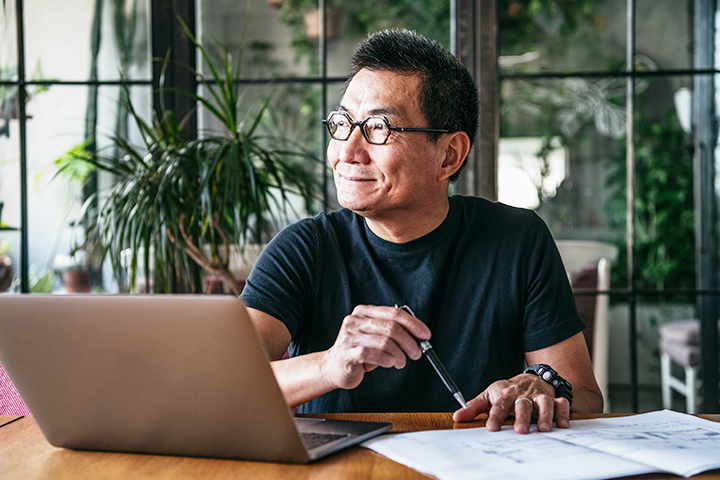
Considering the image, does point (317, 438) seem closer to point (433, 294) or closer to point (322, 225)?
point (433, 294)

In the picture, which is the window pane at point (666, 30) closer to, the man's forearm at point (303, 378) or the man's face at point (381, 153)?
the man's face at point (381, 153)

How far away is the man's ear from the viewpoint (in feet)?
4.81

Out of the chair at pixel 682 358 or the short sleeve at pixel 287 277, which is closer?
the short sleeve at pixel 287 277

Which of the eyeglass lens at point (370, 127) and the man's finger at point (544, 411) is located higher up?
the eyeglass lens at point (370, 127)

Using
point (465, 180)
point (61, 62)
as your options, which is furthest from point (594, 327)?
point (61, 62)

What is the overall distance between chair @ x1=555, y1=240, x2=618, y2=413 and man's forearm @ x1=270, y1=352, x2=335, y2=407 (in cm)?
167

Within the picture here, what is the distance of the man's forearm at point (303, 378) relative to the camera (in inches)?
39.9

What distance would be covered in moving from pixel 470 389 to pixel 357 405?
0.83 ft

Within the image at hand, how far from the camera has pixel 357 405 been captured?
1.32 meters

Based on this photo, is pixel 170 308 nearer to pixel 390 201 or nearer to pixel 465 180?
pixel 390 201

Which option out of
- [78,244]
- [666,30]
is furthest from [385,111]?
[666,30]

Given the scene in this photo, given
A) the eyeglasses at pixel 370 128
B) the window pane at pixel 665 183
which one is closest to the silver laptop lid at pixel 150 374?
the eyeglasses at pixel 370 128

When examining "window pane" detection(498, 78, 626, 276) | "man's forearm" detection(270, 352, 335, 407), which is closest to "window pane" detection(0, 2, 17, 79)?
"window pane" detection(498, 78, 626, 276)

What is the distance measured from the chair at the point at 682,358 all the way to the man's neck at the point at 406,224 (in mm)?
2093
